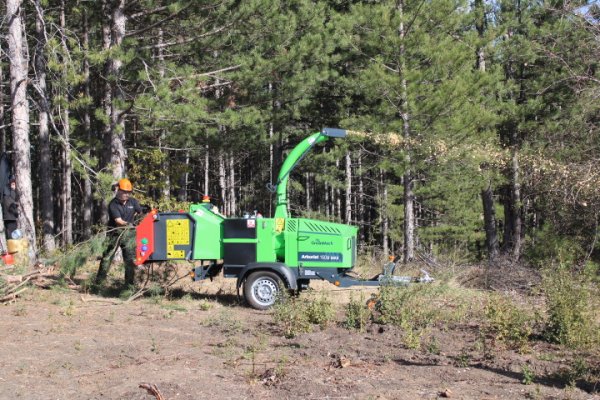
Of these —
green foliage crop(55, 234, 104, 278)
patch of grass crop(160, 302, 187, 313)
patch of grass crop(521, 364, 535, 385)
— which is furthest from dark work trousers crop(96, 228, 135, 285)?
patch of grass crop(521, 364, 535, 385)

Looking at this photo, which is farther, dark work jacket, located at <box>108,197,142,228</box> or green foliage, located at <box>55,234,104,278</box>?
dark work jacket, located at <box>108,197,142,228</box>

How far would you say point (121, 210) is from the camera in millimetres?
10734

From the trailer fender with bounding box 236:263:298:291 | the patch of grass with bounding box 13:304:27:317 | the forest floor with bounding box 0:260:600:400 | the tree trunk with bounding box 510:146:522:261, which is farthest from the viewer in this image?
the tree trunk with bounding box 510:146:522:261

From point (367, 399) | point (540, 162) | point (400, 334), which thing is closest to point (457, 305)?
point (400, 334)

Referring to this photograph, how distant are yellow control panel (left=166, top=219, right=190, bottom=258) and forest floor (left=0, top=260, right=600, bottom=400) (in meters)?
1.01

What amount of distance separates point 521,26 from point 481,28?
1717 millimetres

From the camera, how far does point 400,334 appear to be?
7.89 meters

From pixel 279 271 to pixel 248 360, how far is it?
10.1 feet

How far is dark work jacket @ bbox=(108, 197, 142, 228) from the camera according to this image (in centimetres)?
1067

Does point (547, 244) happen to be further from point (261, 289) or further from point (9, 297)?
point (9, 297)

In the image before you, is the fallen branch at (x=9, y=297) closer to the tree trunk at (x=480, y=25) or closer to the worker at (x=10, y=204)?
the worker at (x=10, y=204)

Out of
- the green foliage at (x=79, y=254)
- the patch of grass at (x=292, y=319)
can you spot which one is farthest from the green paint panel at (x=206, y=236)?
the patch of grass at (x=292, y=319)

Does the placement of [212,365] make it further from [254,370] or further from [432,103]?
[432,103]

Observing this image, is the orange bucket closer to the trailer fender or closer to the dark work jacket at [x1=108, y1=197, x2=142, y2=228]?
the dark work jacket at [x1=108, y1=197, x2=142, y2=228]
